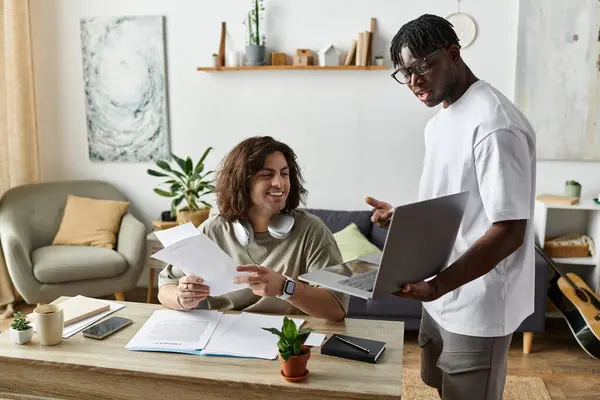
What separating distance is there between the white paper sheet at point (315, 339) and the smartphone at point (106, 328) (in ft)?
1.78

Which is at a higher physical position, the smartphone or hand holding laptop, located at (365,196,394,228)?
hand holding laptop, located at (365,196,394,228)

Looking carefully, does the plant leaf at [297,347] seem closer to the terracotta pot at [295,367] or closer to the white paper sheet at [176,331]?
the terracotta pot at [295,367]

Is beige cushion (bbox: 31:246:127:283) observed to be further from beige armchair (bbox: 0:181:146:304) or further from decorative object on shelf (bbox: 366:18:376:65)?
decorative object on shelf (bbox: 366:18:376:65)

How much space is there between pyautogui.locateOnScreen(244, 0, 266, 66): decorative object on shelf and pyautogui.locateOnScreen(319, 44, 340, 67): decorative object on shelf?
37 centimetres

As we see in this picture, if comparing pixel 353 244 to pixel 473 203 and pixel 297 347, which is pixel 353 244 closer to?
pixel 473 203

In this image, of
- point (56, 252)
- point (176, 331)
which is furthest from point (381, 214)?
point (56, 252)

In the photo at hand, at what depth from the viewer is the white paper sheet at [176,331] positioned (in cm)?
159

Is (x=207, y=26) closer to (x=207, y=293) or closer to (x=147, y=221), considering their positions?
(x=147, y=221)

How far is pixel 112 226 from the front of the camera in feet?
12.4

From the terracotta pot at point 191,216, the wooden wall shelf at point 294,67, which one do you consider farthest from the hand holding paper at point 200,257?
the wooden wall shelf at point 294,67

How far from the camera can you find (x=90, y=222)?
3750 mm

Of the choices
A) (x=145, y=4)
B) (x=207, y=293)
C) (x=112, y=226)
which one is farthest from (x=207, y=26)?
(x=207, y=293)

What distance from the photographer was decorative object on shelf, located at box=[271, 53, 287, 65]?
12.0ft

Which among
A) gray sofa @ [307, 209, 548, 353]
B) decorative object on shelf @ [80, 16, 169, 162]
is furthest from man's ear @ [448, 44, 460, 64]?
decorative object on shelf @ [80, 16, 169, 162]
